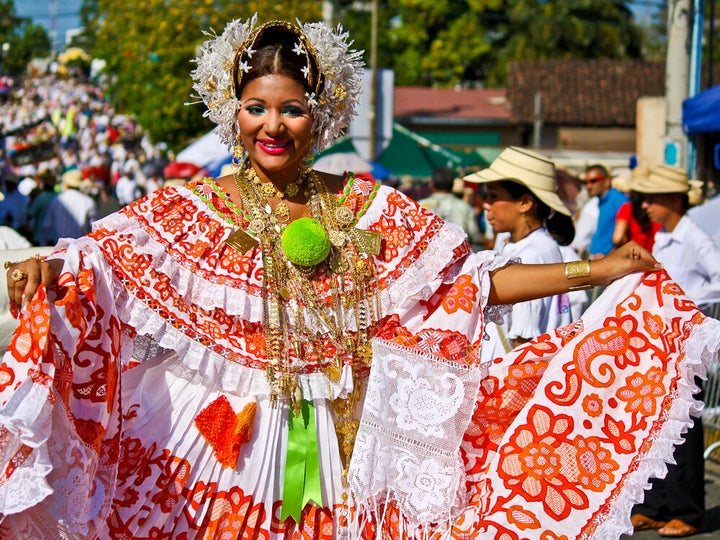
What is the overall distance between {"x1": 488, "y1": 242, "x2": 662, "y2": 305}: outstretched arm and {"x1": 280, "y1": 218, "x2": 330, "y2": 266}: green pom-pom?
61cm

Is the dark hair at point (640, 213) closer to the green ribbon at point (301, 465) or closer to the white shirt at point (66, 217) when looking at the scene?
the green ribbon at point (301, 465)

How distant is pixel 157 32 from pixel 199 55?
77.8ft

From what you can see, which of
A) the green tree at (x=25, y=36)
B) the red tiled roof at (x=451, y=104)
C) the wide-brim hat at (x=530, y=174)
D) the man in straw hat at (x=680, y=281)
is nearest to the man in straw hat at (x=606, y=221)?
the man in straw hat at (x=680, y=281)

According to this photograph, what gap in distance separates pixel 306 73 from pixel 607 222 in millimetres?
7914

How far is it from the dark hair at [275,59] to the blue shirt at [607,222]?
7.80 metres

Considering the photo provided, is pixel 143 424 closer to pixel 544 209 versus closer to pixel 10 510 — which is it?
pixel 10 510

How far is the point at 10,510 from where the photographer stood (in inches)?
108

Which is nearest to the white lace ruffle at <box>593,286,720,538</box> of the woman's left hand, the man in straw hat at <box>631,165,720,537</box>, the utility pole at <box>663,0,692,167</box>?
the woman's left hand

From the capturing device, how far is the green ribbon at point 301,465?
3262mm

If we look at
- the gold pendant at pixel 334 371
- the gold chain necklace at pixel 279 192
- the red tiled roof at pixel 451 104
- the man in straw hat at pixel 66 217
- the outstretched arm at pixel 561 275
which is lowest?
the man in straw hat at pixel 66 217

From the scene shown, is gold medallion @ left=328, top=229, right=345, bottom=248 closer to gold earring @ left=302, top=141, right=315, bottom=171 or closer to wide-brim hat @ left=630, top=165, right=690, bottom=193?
gold earring @ left=302, top=141, right=315, bottom=171

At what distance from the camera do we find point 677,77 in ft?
39.7

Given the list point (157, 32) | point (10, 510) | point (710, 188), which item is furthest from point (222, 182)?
point (157, 32)

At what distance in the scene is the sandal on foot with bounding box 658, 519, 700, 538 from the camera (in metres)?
5.39
